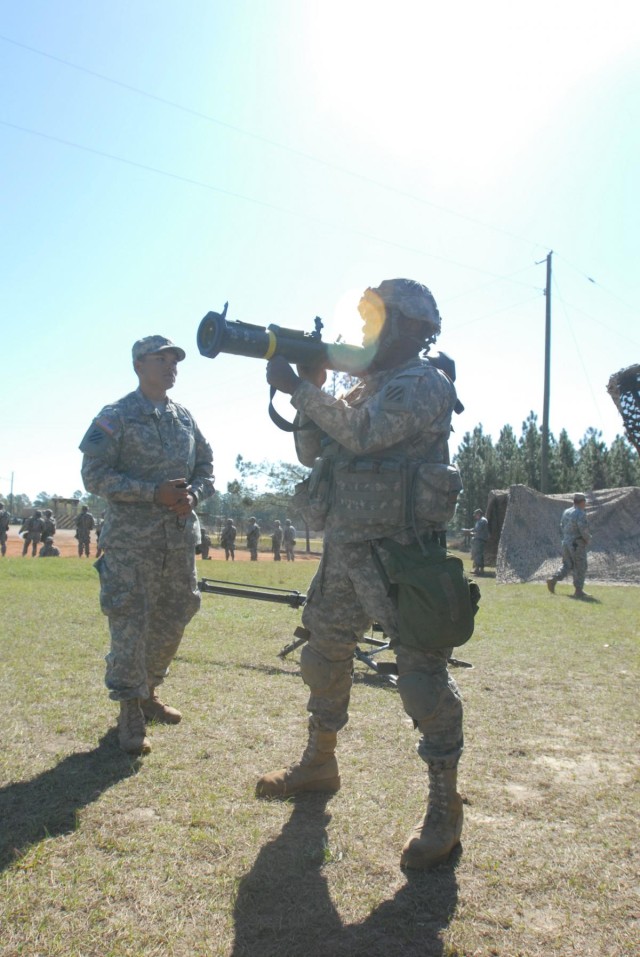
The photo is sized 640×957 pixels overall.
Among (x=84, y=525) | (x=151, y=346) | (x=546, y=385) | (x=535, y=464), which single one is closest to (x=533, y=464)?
(x=535, y=464)

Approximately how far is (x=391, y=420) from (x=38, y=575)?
39.8ft

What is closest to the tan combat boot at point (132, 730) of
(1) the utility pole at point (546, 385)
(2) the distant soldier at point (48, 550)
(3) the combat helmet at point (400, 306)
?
(3) the combat helmet at point (400, 306)

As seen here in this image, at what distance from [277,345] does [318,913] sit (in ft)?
6.91

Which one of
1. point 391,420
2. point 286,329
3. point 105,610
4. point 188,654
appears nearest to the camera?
point 391,420

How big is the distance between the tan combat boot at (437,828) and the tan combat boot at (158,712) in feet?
5.92

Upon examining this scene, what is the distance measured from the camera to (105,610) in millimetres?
3498

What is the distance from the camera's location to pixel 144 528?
3.60m

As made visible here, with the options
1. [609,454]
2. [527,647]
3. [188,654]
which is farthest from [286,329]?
[609,454]

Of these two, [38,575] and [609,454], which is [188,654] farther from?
[609,454]

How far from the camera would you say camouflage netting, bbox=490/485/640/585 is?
15.8m

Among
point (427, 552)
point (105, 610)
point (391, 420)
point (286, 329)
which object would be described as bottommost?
point (105, 610)

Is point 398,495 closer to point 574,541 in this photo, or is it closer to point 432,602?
point 432,602

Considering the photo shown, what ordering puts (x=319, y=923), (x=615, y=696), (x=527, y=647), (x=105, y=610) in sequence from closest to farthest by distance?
(x=319, y=923) < (x=105, y=610) < (x=615, y=696) < (x=527, y=647)

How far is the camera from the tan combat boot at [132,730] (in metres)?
3.30
